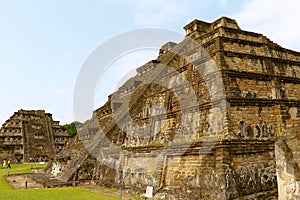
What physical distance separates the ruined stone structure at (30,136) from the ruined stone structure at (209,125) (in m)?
28.0

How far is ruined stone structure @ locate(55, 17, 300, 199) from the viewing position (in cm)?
883

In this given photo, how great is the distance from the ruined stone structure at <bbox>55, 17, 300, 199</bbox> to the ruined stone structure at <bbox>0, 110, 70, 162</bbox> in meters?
28.0

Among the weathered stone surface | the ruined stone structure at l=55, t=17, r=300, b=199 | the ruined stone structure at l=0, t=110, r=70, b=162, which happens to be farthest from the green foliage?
the weathered stone surface

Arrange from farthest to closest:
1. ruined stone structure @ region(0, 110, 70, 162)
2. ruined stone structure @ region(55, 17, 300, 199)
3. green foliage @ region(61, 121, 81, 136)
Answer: green foliage @ region(61, 121, 81, 136) < ruined stone structure @ region(0, 110, 70, 162) < ruined stone structure @ region(55, 17, 300, 199)

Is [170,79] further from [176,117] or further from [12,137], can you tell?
[12,137]

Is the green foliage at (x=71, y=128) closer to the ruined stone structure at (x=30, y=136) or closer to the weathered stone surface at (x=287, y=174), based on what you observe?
the ruined stone structure at (x=30, y=136)

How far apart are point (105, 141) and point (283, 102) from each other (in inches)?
357

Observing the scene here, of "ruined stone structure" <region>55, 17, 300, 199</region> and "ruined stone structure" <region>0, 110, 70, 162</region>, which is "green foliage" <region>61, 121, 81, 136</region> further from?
"ruined stone structure" <region>55, 17, 300, 199</region>

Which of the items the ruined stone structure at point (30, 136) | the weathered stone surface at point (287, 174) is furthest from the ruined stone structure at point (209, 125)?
the ruined stone structure at point (30, 136)

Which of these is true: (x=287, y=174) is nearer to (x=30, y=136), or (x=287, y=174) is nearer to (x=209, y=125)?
(x=209, y=125)

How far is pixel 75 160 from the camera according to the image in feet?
51.4

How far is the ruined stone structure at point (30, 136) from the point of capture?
40.3m

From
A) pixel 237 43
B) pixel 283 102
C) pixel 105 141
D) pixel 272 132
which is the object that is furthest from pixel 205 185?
pixel 105 141

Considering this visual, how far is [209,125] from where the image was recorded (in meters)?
9.97
